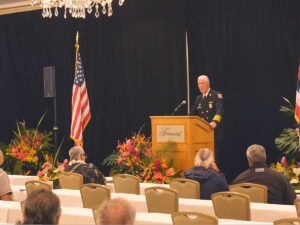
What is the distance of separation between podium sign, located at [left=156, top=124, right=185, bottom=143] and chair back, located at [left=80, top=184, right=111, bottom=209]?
2.98 metres

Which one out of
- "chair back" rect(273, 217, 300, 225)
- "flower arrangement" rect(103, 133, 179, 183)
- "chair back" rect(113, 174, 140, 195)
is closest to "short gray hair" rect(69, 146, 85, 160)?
"chair back" rect(113, 174, 140, 195)

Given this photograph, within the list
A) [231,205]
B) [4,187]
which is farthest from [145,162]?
[231,205]

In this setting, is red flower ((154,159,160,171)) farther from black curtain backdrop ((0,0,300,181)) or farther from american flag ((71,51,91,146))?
black curtain backdrop ((0,0,300,181))

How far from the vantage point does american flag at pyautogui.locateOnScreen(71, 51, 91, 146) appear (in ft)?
36.8

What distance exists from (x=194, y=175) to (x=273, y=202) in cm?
96

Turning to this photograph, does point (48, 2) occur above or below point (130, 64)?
above

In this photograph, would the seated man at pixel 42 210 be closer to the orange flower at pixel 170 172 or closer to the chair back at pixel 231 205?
the chair back at pixel 231 205

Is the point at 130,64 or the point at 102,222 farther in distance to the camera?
the point at 130,64

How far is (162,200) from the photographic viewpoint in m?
6.09

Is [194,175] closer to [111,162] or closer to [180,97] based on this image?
[111,162]

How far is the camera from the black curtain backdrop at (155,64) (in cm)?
1101

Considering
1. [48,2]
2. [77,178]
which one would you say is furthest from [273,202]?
[48,2]

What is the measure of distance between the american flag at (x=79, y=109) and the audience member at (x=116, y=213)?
25.1ft

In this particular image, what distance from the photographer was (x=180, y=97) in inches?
479
